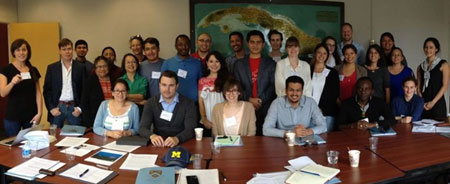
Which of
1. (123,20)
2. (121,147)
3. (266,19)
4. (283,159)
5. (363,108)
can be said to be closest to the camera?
(283,159)

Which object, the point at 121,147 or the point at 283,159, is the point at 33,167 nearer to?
the point at 121,147

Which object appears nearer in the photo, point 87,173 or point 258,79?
point 87,173

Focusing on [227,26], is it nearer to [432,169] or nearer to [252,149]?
[252,149]

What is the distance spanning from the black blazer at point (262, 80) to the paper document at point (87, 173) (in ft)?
6.39

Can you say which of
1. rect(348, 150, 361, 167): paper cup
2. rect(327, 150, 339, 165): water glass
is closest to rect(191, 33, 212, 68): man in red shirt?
rect(327, 150, 339, 165): water glass

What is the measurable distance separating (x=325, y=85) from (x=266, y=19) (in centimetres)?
232

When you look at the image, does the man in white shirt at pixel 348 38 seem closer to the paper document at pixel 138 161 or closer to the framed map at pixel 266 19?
the framed map at pixel 266 19

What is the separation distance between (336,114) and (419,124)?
84 cm

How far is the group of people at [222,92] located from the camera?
3.19 metres

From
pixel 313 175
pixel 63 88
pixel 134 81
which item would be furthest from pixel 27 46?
pixel 313 175

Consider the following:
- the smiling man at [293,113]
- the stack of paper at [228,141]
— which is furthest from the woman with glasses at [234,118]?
the stack of paper at [228,141]

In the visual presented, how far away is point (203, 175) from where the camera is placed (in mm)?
2115

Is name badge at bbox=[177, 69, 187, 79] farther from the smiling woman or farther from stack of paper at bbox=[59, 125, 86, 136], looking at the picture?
the smiling woman

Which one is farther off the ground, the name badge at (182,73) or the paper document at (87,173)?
the name badge at (182,73)
